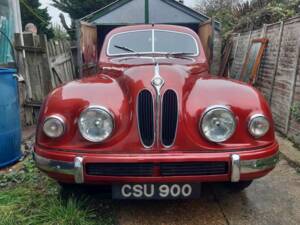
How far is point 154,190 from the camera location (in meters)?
2.44

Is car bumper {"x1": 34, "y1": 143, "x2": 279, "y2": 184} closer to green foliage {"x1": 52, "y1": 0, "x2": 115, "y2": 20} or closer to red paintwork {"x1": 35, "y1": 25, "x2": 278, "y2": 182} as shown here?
red paintwork {"x1": 35, "y1": 25, "x2": 278, "y2": 182}

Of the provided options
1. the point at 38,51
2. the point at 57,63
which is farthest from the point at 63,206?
the point at 57,63

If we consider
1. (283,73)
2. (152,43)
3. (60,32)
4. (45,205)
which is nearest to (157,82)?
(45,205)

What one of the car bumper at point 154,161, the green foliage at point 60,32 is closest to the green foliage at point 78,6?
the green foliage at point 60,32

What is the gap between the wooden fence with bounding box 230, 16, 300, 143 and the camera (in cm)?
469

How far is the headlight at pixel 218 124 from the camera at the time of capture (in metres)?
2.37

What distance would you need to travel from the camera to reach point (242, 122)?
2.44m

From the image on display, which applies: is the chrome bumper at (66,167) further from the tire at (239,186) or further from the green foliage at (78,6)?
the green foliage at (78,6)

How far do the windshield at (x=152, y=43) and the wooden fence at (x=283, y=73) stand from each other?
1670 mm

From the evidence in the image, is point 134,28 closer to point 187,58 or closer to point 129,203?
point 187,58

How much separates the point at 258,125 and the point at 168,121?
0.65 metres

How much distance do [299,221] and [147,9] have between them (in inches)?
349

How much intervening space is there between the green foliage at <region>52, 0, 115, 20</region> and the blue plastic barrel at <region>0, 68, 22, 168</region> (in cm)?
1691

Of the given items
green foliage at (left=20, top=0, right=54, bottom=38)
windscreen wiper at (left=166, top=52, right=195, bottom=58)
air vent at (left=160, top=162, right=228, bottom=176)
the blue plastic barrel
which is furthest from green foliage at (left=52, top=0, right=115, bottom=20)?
air vent at (left=160, top=162, right=228, bottom=176)
